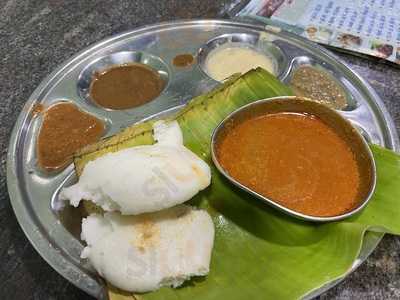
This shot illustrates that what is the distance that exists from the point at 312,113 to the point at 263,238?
24.8 inches

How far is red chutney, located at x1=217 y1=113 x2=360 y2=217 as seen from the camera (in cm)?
165

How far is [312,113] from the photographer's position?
194 cm

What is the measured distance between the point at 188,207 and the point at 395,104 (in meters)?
1.49

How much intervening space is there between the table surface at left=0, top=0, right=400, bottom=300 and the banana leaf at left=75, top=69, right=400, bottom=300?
0.70 ft

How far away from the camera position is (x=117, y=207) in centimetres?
151

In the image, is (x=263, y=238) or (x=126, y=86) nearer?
(x=263, y=238)

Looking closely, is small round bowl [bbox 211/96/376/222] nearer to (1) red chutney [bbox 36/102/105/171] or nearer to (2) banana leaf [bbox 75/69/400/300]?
(2) banana leaf [bbox 75/69/400/300]

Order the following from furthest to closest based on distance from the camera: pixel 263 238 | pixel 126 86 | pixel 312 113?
1. pixel 126 86
2. pixel 312 113
3. pixel 263 238

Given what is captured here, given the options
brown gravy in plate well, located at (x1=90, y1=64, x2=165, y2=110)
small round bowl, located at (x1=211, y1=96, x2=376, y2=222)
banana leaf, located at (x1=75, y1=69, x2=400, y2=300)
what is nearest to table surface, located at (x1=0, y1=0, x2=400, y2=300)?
banana leaf, located at (x1=75, y1=69, x2=400, y2=300)

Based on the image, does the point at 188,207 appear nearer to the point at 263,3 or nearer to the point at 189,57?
the point at 189,57

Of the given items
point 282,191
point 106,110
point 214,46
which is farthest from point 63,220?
point 214,46

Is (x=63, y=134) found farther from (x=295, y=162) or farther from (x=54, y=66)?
(x=295, y=162)

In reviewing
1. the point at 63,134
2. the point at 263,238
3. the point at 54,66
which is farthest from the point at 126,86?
the point at 263,238

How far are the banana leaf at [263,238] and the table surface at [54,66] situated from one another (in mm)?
212
